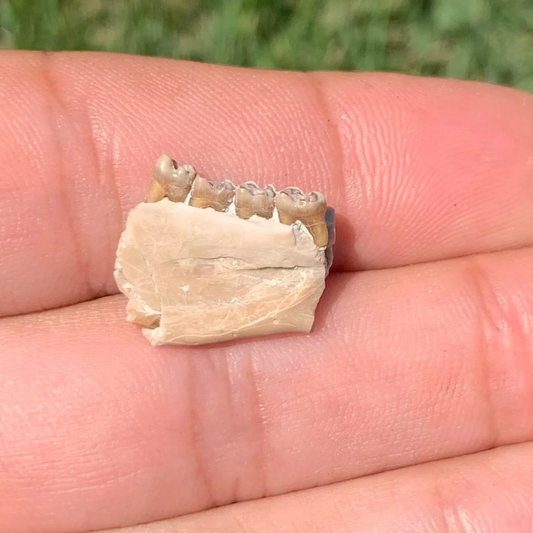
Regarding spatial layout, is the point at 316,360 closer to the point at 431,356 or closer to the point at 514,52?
the point at 431,356

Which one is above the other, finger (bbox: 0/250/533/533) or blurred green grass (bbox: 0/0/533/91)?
blurred green grass (bbox: 0/0/533/91)

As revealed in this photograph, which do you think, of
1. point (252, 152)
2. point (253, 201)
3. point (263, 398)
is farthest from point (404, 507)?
point (252, 152)

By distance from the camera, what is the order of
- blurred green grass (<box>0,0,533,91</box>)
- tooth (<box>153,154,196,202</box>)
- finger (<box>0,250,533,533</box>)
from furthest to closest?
blurred green grass (<box>0,0,533,91</box>) < finger (<box>0,250,533,533</box>) < tooth (<box>153,154,196,202</box>)

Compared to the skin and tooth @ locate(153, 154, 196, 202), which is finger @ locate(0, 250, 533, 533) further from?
tooth @ locate(153, 154, 196, 202)

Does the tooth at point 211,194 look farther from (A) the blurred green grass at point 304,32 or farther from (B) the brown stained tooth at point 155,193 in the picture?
(A) the blurred green grass at point 304,32

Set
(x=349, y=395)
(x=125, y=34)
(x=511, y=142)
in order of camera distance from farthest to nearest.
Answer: (x=125, y=34)
(x=511, y=142)
(x=349, y=395)

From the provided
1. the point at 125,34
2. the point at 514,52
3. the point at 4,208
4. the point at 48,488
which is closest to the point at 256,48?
the point at 125,34

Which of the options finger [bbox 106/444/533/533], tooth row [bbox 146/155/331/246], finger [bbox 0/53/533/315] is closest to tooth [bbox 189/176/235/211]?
tooth row [bbox 146/155/331/246]
